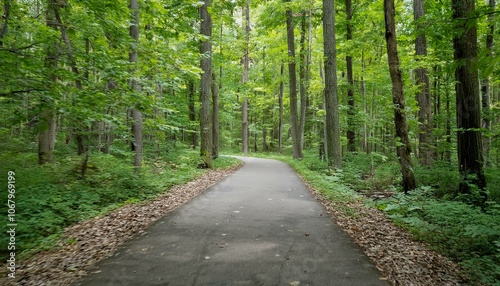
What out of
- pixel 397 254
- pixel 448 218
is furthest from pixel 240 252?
pixel 448 218

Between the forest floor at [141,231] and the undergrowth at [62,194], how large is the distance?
338mm

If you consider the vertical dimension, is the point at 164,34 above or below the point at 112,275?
above

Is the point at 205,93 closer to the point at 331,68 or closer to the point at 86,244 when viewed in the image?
the point at 331,68

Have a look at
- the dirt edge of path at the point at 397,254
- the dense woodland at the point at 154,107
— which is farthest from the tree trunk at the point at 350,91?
the dirt edge of path at the point at 397,254

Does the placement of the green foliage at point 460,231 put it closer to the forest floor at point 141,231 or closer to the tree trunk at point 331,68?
the forest floor at point 141,231

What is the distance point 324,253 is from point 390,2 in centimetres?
745

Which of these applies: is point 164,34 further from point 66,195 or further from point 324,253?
point 324,253

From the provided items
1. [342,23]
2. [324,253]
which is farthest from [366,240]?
[342,23]

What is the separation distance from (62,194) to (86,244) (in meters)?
2.42

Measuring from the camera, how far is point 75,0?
648 cm

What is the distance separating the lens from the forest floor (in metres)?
3.50

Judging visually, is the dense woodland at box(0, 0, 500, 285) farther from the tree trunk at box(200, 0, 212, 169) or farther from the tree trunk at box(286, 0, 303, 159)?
the tree trunk at box(286, 0, 303, 159)

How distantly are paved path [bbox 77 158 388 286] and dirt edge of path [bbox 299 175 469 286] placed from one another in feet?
0.69

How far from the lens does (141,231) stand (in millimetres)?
5219
